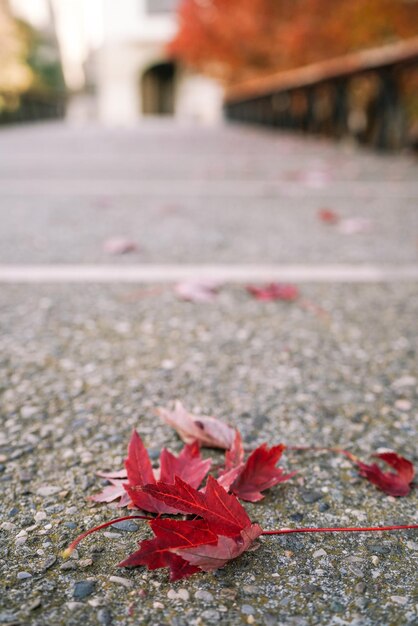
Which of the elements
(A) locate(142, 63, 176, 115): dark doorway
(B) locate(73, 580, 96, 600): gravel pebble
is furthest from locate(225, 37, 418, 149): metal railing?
(A) locate(142, 63, 176, 115): dark doorway

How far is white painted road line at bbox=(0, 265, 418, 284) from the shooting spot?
6.10 feet

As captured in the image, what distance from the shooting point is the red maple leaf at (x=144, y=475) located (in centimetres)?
77

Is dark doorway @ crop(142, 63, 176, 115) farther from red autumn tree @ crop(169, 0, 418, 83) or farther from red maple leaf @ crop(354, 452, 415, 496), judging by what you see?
red maple leaf @ crop(354, 452, 415, 496)

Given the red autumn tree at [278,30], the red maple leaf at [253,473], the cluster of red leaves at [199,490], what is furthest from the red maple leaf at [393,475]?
the red autumn tree at [278,30]

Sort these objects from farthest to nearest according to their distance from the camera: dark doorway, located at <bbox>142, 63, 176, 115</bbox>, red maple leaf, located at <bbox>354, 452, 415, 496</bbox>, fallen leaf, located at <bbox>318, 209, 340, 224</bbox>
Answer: dark doorway, located at <bbox>142, 63, 176, 115</bbox> → fallen leaf, located at <bbox>318, 209, 340, 224</bbox> → red maple leaf, located at <bbox>354, 452, 415, 496</bbox>

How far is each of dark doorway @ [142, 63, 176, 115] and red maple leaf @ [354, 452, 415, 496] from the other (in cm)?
3966

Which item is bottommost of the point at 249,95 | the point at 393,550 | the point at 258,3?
the point at 393,550

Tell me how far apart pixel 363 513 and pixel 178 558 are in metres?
0.27

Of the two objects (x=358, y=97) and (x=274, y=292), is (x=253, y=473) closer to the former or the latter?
(x=274, y=292)

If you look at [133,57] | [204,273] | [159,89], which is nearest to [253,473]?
[204,273]

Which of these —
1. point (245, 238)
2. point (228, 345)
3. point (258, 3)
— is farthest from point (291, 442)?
point (258, 3)

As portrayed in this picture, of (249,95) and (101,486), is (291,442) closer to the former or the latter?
(101,486)

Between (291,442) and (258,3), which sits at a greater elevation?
(258,3)

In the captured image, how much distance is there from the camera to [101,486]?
2.82 ft
